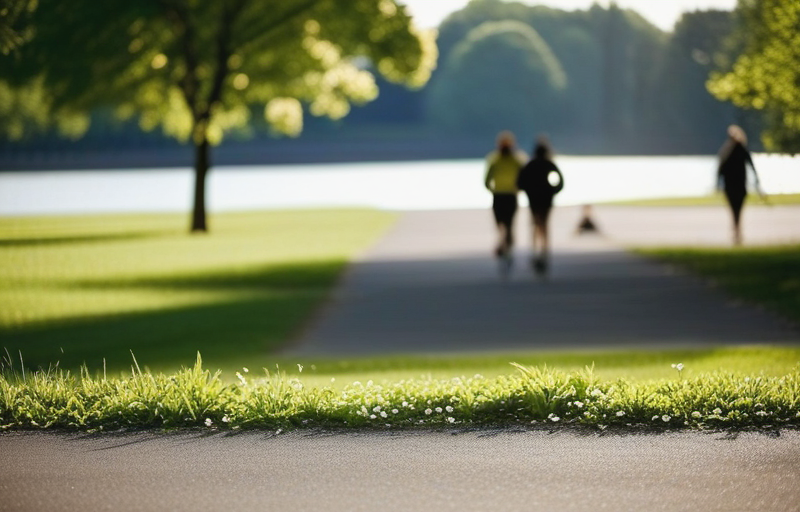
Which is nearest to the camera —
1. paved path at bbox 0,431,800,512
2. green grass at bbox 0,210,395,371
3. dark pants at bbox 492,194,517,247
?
paved path at bbox 0,431,800,512

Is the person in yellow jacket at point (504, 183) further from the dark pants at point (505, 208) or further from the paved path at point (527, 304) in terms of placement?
the paved path at point (527, 304)

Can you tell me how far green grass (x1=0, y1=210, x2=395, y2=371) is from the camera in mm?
14133

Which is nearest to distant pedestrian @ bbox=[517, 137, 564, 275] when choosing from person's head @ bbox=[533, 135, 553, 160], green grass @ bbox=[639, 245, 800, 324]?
person's head @ bbox=[533, 135, 553, 160]

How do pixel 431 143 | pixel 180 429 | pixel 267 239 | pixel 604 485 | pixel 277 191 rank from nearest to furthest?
pixel 604 485 < pixel 180 429 < pixel 267 239 < pixel 277 191 < pixel 431 143

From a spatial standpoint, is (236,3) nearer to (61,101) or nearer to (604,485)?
(61,101)

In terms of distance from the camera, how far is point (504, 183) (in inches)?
732

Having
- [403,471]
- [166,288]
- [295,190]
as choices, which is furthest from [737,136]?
[295,190]

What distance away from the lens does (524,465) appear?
6406 mm

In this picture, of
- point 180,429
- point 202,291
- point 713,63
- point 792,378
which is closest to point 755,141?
point 713,63

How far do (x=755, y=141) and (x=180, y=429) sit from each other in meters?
15.7

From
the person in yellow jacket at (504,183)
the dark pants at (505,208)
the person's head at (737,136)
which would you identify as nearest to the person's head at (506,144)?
the person in yellow jacket at (504,183)

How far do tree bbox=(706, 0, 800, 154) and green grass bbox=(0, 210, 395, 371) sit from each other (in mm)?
6655

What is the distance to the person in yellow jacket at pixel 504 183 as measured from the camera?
18.3 m

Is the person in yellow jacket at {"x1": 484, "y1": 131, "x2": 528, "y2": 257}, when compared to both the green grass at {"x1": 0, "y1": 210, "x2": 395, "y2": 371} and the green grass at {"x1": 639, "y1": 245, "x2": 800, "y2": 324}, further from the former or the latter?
the green grass at {"x1": 639, "y1": 245, "x2": 800, "y2": 324}
